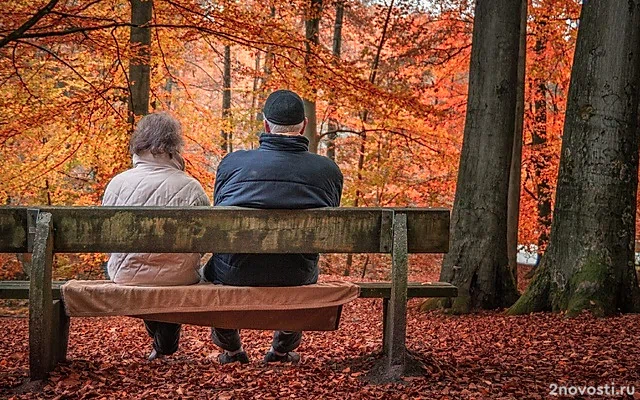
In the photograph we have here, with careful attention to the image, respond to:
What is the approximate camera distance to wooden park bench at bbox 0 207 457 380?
368 cm

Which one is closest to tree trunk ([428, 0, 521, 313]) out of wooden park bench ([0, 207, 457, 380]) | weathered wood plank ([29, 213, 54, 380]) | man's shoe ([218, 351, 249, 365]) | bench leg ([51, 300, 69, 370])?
man's shoe ([218, 351, 249, 365])

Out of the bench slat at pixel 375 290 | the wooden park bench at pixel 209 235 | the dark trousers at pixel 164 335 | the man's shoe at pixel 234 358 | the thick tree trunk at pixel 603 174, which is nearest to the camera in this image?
the wooden park bench at pixel 209 235

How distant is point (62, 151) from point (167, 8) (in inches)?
138

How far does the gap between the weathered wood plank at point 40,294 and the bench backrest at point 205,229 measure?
83 millimetres

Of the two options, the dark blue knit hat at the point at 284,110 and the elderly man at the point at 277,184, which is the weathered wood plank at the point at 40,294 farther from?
the dark blue knit hat at the point at 284,110

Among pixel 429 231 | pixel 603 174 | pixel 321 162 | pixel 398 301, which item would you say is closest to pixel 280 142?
pixel 321 162

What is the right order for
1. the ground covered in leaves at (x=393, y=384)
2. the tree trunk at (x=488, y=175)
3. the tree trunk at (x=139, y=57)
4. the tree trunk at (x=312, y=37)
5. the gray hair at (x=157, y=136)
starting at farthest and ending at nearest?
1. the tree trunk at (x=312, y=37)
2. the tree trunk at (x=139, y=57)
3. the tree trunk at (x=488, y=175)
4. the gray hair at (x=157, y=136)
5. the ground covered in leaves at (x=393, y=384)

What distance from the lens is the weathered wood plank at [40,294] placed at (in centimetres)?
362

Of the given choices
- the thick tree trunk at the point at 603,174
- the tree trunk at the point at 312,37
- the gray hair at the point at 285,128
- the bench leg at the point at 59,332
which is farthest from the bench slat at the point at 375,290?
the tree trunk at the point at 312,37

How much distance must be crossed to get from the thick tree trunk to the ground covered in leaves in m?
0.43

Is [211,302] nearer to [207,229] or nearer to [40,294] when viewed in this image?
[207,229]

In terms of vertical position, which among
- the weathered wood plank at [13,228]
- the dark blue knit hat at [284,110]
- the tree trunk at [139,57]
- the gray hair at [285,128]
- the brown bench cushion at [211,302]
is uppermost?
the tree trunk at [139,57]

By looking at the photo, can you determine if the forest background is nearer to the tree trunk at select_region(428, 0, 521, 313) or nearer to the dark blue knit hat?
the tree trunk at select_region(428, 0, 521, 313)

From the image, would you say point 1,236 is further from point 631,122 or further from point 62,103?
point 62,103
